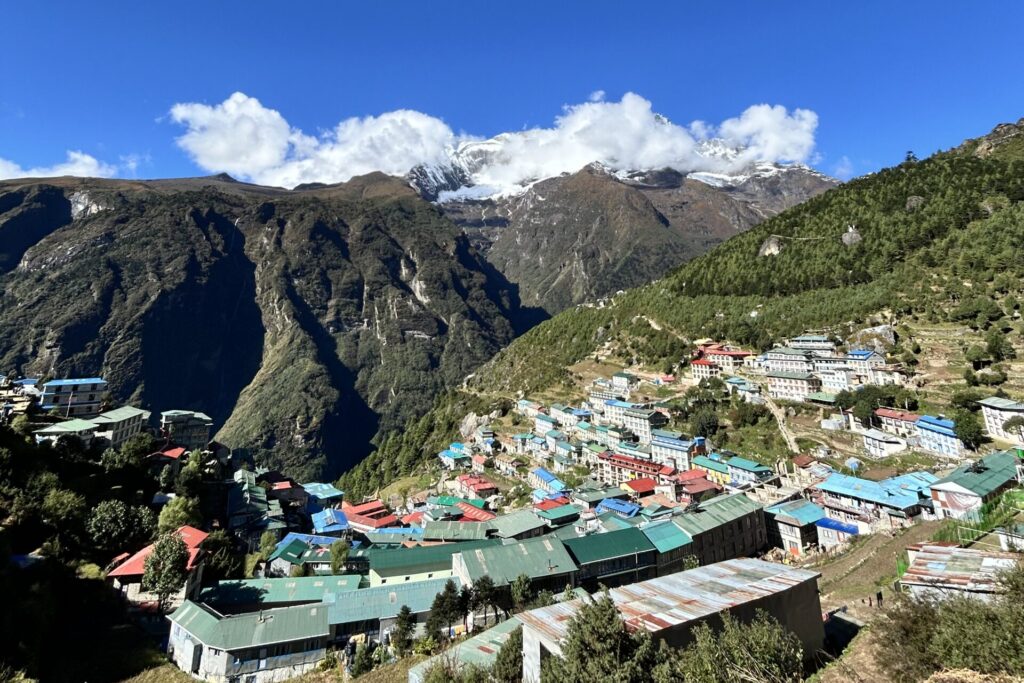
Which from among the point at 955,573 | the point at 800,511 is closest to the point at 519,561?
the point at 955,573

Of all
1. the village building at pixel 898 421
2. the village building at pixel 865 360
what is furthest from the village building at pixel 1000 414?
the village building at pixel 865 360

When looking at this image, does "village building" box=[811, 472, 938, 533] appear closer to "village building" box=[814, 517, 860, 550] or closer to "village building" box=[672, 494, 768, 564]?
"village building" box=[814, 517, 860, 550]

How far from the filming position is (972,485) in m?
40.2

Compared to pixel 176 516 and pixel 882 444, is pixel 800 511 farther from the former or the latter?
pixel 176 516

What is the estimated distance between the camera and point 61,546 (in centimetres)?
3334

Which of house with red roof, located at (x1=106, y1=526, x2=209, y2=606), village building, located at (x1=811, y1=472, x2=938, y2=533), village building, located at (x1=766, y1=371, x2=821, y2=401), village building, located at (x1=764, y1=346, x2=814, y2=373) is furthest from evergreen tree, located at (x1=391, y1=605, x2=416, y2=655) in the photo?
village building, located at (x1=764, y1=346, x2=814, y2=373)

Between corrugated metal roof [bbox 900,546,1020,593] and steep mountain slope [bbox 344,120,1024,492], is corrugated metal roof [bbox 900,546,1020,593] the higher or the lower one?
the lower one

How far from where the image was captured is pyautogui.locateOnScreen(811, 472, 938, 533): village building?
4291cm

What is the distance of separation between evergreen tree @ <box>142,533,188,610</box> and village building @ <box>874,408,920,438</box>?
77969 millimetres

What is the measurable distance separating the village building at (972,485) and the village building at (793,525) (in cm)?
951

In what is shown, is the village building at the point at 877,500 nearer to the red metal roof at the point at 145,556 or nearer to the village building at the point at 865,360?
the village building at the point at 865,360

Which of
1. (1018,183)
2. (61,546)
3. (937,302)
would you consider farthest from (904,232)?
(61,546)

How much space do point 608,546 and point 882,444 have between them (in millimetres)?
43204

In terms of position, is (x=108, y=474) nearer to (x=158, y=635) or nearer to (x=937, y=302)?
(x=158, y=635)
